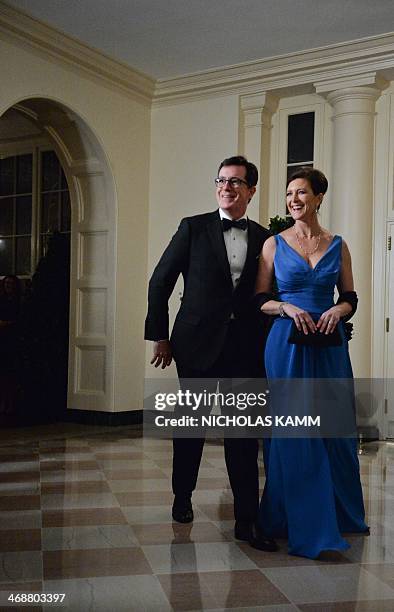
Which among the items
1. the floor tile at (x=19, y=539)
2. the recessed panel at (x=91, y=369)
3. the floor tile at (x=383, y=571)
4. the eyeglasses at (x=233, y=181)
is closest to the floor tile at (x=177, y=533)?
the floor tile at (x=19, y=539)

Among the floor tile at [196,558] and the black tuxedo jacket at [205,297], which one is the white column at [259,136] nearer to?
the black tuxedo jacket at [205,297]

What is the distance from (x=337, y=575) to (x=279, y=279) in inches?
51.1

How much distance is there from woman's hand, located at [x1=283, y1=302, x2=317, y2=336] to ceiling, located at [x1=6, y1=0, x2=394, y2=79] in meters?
3.78

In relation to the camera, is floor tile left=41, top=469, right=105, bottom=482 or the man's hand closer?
the man's hand

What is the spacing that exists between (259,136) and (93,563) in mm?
5597

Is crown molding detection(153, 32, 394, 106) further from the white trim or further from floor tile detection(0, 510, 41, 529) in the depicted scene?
floor tile detection(0, 510, 41, 529)

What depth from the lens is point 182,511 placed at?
12.2ft

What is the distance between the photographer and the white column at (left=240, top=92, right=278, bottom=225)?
769 cm

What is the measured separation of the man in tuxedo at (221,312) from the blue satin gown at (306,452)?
0.11 metres

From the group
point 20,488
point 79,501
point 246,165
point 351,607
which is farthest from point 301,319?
point 20,488

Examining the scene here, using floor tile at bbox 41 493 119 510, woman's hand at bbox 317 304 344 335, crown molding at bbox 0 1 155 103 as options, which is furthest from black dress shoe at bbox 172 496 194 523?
crown molding at bbox 0 1 155 103

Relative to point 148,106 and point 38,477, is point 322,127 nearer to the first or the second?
point 148,106

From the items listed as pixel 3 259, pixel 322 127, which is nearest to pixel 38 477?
pixel 322 127

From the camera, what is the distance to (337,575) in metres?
2.86
